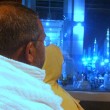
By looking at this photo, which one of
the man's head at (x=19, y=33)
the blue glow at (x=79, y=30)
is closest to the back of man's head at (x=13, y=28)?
the man's head at (x=19, y=33)

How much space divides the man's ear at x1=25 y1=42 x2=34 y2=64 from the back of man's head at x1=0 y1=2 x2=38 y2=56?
1 cm

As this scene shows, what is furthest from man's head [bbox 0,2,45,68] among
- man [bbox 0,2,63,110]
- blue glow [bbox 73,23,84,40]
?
blue glow [bbox 73,23,84,40]

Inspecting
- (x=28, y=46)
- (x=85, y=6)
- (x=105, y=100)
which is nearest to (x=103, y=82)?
(x=105, y=100)

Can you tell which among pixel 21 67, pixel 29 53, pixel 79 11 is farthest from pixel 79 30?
pixel 21 67

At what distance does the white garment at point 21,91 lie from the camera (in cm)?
61

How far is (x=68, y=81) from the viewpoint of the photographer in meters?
2.97

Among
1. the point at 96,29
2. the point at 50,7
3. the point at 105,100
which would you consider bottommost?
the point at 105,100

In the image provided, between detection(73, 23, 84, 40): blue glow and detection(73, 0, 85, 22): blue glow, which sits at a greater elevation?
detection(73, 0, 85, 22): blue glow

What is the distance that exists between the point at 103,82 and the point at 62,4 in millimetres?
826

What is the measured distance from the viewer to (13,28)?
755 millimetres

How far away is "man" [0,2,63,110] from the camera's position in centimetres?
63

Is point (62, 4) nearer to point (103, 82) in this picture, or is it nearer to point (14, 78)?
point (103, 82)

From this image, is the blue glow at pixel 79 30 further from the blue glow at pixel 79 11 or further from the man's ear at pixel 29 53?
the man's ear at pixel 29 53

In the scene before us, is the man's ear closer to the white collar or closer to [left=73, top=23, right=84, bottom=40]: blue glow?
the white collar
